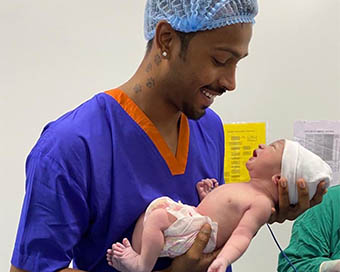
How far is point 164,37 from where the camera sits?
1.04m

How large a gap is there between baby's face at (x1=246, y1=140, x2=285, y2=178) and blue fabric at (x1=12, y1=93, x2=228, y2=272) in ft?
0.56

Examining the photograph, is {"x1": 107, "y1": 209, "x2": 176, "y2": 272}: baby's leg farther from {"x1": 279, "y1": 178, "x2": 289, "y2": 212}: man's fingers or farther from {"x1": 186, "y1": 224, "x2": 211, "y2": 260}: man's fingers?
{"x1": 279, "y1": 178, "x2": 289, "y2": 212}: man's fingers

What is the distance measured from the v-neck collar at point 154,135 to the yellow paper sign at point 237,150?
36.8 inches

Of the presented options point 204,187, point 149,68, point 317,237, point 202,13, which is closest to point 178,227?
point 204,187

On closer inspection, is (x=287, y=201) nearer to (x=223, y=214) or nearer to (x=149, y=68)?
(x=223, y=214)

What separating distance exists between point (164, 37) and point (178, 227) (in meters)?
0.47

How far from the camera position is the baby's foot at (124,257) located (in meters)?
1.00

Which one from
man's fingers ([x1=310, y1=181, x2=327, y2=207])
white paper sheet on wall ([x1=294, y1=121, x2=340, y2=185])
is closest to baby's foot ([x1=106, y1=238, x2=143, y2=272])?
man's fingers ([x1=310, y1=181, x2=327, y2=207])

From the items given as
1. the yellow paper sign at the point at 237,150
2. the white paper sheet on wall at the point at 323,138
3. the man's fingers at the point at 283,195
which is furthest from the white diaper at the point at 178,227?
the white paper sheet on wall at the point at 323,138

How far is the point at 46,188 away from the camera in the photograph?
0.93 meters

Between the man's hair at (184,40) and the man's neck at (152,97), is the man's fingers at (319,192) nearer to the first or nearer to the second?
the man's neck at (152,97)

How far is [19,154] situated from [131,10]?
86cm

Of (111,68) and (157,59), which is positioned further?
(111,68)

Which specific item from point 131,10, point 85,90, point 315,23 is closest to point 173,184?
point 85,90
